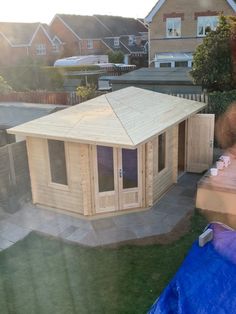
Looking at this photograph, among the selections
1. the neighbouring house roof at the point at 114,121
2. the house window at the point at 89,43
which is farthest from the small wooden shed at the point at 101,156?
the house window at the point at 89,43

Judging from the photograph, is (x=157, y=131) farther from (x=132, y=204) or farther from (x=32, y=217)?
(x=32, y=217)

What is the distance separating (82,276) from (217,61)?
11.5 m

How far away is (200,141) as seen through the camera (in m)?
12.9

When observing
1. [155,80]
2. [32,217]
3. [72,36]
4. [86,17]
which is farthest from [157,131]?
[86,17]

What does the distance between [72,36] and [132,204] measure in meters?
43.2

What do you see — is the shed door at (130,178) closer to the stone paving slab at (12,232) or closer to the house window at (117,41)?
the stone paving slab at (12,232)

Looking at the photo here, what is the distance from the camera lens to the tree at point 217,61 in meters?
A: 15.4

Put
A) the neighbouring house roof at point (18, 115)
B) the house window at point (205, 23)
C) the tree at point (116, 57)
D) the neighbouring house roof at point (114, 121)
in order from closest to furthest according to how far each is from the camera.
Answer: the neighbouring house roof at point (114, 121) < the neighbouring house roof at point (18, 115) < the house window at point (205, 23) < the tree at point (116, 57)

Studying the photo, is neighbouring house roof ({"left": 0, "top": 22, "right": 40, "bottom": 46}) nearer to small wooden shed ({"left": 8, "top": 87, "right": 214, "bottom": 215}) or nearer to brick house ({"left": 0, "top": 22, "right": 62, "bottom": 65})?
brick house ({"left": 0, "top": 22, "right": 62, "bottom": 65})

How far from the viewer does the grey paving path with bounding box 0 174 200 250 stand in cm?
920

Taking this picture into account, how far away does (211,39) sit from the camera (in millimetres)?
15727

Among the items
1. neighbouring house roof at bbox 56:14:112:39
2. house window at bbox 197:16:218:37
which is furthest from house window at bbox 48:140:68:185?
neighbouring house roof at bbox 56:14:112:39

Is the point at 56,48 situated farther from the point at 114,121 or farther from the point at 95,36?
the point at 114,121

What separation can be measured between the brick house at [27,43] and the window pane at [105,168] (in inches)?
1588
